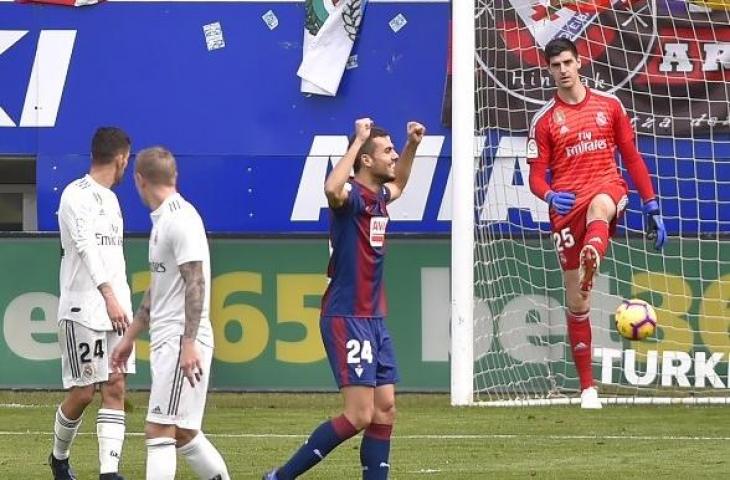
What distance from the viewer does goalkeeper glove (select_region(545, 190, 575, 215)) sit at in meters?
12.1

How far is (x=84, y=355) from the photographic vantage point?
29.9 ft

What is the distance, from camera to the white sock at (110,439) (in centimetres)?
863

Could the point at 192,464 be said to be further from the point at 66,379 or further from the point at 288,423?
the point at 288,423

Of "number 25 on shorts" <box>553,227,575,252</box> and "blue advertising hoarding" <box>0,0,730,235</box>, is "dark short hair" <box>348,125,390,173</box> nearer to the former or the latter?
"number 25 on shorts" <box>553,227,575,252</box>

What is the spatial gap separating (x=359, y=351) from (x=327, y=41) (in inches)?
332

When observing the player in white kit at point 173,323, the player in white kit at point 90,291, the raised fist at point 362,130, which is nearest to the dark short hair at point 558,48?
the player in white kit at point 90,291

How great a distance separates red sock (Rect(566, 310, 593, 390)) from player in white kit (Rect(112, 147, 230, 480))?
5.55 m

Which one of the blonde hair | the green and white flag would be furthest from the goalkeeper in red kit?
the blonde hair

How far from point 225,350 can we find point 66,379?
554 cm

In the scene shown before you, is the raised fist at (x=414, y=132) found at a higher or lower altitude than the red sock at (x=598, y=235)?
lower

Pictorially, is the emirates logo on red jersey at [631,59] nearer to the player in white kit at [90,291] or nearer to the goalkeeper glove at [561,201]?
the goalkeeper glove at [561,201]

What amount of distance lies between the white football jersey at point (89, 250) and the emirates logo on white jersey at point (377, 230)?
1.39m

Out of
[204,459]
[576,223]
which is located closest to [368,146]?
[204,459]

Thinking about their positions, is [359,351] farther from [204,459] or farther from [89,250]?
[89,250]
